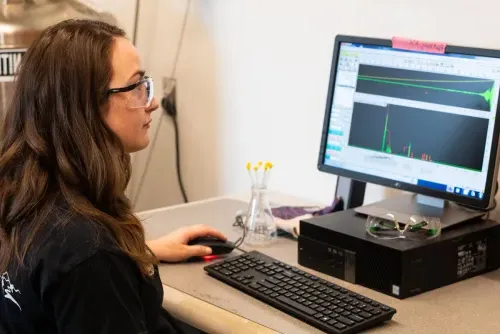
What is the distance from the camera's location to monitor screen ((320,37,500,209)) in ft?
5.37

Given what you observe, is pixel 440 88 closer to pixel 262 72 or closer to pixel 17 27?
pixel 262 72

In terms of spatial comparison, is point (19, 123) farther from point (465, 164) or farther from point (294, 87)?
point (294, 87)

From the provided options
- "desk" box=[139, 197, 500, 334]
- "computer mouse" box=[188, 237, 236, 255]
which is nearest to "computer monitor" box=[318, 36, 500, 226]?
"desk" box=[139, 197, 500, 334]

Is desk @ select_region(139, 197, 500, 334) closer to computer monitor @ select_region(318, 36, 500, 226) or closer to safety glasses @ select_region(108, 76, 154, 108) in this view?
computer monitor @ select_region(318, 36, 500, 226)

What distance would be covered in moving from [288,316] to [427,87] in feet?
2.02

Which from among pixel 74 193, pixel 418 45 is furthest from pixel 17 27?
pixel 418 45

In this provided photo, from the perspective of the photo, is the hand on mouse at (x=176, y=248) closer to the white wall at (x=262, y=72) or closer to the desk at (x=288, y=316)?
the desk at (x=288, y=316)

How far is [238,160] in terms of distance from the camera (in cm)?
252

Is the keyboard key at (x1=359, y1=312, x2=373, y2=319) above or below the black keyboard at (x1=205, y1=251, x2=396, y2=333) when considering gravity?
above

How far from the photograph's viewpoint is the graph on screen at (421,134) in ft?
5.41

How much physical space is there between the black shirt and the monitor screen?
73 cm

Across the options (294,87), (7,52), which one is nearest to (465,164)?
(294,87)

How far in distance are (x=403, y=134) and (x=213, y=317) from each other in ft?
2.04

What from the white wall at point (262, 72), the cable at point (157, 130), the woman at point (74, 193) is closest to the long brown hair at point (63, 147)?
the woman at point (74, 193)
